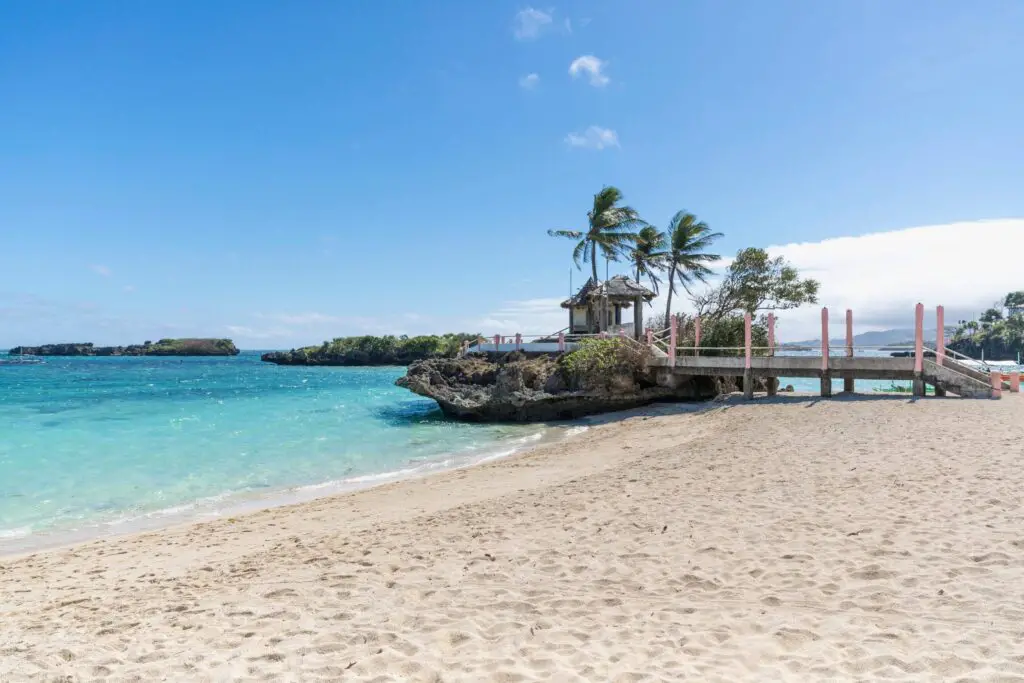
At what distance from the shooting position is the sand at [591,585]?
4137 millimetres

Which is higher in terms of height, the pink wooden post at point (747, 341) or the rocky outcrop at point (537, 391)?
the pink wooden post at point (747, 341)

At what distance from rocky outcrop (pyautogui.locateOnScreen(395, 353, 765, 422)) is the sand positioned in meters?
12.2

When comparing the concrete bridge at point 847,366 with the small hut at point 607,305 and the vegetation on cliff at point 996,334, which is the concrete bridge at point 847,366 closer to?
the small hut at point 607,305

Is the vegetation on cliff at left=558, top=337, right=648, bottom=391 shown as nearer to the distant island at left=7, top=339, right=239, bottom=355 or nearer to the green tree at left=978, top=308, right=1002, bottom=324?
the green tree at left=978, top=308, right=1002, bottom=324

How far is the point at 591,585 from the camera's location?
558 centimetres

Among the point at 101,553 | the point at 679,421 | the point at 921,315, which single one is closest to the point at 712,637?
the point at 101,553

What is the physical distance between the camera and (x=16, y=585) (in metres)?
7.18

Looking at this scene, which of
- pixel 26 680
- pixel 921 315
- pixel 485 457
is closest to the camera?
pixel 26 680

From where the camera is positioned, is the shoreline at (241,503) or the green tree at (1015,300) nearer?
the shoreline at (241,503)

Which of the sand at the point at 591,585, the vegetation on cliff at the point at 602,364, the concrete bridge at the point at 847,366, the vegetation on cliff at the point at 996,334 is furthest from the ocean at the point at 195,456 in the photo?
the vegetation on cliff at the point at 996,334

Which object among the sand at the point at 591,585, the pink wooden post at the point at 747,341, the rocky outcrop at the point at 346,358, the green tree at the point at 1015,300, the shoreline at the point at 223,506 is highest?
the green tree at the point at 1015,300

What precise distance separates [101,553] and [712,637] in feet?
30.2

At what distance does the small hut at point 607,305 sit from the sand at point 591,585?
735 inches

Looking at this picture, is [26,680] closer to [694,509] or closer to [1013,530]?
[694,509]
